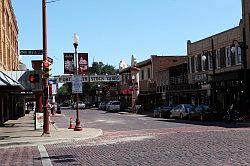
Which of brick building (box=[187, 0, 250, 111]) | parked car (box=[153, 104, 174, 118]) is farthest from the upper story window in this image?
parked car (box=[153, 104, 174, 118])

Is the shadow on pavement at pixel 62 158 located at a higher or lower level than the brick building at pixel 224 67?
lower

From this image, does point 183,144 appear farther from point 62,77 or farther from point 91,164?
point 62,77

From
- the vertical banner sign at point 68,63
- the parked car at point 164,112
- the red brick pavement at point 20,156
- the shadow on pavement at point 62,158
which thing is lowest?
the red brick pavement at point 20,156

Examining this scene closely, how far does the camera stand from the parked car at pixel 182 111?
4050cm

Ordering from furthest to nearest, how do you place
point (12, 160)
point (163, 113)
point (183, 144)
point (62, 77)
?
point (62, 77) → point (163, 113) → point (183, 144) → point (12, 160)

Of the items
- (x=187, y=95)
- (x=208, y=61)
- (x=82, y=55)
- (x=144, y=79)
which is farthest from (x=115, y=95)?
(x=82, y=55)

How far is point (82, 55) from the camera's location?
93.0ft

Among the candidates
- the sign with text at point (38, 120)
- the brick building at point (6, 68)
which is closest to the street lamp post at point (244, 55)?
the sign with text at point (38, 120)

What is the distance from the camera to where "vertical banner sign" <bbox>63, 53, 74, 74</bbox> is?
91.3 feet

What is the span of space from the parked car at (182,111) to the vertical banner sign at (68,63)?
49.8 feet

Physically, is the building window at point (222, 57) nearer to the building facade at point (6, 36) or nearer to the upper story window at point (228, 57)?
the upper story window at point (228, 57)

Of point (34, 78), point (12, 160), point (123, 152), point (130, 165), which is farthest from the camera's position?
point (34, 78)

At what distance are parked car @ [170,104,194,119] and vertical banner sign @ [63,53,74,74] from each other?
15.2m

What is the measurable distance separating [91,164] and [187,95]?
140 feet
